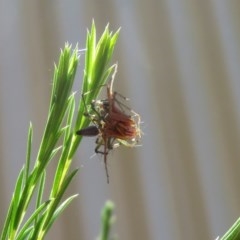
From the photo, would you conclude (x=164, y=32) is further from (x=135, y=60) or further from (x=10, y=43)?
(x=10, y=43)

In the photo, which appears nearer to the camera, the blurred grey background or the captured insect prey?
the captured insect prey

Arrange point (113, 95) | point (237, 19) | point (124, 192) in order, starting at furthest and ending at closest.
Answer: point (237, 19) < point (124, 192) < point (113, 95)

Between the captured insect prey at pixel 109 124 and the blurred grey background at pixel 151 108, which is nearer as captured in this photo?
the captured insect prey at pixel 109 124

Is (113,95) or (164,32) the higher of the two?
(164,32)

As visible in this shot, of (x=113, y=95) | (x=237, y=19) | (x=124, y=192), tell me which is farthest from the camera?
(x=237, y=19)

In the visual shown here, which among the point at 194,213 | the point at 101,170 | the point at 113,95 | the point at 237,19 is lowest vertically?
the point at 194,213

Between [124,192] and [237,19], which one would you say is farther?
[237,19]

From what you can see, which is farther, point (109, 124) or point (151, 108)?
point (151, 108)

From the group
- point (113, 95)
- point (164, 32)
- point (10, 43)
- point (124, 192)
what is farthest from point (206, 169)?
point (113, 95)
